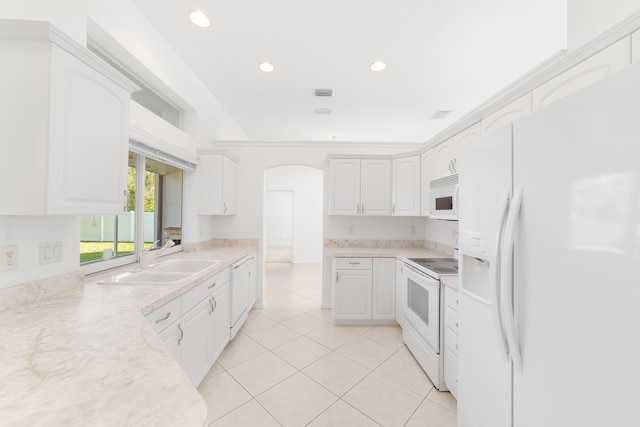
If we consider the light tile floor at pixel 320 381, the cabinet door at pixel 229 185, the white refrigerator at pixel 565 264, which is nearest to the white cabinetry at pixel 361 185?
the cabinet door at pixel 229 185

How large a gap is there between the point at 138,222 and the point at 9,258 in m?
1.25

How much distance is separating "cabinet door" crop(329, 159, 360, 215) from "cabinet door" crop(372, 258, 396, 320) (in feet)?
2.71

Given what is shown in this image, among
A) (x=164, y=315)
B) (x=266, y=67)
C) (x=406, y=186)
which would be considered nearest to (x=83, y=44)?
(x=266, y=67)

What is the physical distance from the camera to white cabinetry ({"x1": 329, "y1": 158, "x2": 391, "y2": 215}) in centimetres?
351

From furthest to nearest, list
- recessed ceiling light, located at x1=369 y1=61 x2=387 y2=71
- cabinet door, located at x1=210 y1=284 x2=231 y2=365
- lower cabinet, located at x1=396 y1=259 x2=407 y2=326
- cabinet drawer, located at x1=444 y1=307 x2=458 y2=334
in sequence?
lower cabinet, located at x1=396 y1=259 x2=407 y2=326, recessed ceiling light, located at x1=369 y1=61 x2=387 y2=71, cabinet door, located at x1=210 y1=284 x2=231 y2=365, cabinet drawer, located at x1=444 y1=307 x2=458 y2=334

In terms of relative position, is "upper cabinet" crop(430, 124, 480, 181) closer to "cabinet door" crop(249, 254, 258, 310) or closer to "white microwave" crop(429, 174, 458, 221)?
"white microwave" crop(429, 174, 458, 221)

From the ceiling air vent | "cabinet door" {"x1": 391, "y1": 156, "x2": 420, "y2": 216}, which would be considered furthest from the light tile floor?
the ceiling air vent

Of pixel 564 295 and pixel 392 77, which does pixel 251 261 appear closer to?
pixel 392 77

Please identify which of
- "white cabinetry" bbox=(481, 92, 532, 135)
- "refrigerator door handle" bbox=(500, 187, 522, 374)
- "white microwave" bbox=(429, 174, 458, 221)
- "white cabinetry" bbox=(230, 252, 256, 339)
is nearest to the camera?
"refrigerator door handle" bbox=(500, 187, 522, 374)

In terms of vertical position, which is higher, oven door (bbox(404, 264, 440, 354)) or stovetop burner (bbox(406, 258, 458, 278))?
stovetop burner (bbox(406, 258, 458, 278))

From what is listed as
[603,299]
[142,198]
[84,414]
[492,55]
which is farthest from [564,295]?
[142,198]

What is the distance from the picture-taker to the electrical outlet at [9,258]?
1.17 m

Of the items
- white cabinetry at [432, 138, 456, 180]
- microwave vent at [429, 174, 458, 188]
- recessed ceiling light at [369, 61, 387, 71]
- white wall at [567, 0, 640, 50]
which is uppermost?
recessed ceiling light at [369, 61, 387, 71]

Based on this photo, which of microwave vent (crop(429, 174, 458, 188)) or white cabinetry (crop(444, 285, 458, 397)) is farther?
microwave vent (crop(429, 174, 458, 188))
